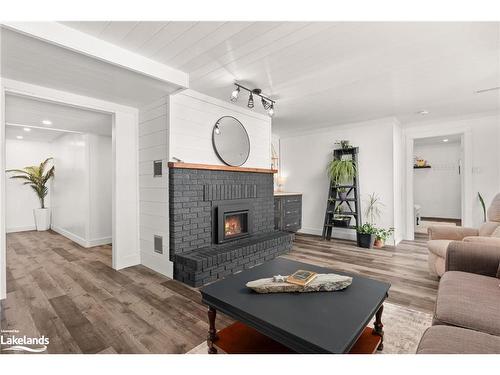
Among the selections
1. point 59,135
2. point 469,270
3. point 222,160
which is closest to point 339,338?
point 469,270

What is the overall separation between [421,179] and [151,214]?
8006 mm

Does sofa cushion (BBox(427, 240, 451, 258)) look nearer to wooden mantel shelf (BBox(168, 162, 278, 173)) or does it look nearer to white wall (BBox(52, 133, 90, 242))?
wooden mantel shelf (BBox(168, 162, 278, 173))

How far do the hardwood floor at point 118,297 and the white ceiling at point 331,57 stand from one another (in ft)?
7.47

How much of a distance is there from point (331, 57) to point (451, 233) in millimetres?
2497

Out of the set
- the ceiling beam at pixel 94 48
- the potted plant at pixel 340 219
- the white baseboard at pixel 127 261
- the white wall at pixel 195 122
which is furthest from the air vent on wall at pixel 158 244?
the potted plant at pixel 340 219

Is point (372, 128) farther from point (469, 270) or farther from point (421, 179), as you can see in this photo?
point (421, 179)

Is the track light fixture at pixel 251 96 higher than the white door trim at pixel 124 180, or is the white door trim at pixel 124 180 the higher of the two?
the track light fixture at pixel 251 96

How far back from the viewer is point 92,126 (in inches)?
165

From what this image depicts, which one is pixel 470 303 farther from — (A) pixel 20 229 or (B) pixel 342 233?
(A) pixel 20 229

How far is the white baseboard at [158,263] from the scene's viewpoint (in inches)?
119

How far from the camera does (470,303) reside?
140cm

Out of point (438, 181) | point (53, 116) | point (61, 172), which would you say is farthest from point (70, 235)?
point (438, 181)

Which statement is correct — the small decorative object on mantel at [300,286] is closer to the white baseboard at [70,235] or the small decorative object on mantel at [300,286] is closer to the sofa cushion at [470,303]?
the sofa cushion at [470,303]

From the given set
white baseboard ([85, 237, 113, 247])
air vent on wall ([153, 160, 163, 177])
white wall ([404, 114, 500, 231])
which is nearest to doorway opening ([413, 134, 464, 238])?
white wall ([404, 114, 500, 231])
